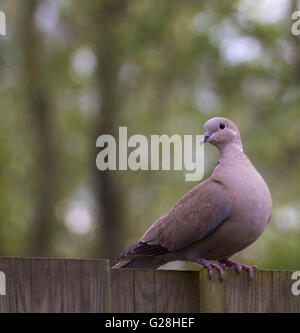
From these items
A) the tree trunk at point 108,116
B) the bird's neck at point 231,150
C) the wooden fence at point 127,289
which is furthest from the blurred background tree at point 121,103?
the wooden fence at point 127,289

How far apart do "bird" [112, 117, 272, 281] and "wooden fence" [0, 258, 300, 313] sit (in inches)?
26.5

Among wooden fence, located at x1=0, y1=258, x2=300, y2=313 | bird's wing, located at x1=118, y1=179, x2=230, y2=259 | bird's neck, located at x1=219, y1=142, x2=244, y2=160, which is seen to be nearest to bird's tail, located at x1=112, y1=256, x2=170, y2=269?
bird's wing, located at x1=118, y1=179, x2=230, y2=259

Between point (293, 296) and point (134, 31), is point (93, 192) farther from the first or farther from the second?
point (293, 296)

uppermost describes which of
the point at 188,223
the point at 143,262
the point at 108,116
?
the point at 108,116

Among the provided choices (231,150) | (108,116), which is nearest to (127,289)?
(231,150)

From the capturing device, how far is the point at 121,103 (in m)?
13.8

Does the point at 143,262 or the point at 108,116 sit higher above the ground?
the point at 108,116

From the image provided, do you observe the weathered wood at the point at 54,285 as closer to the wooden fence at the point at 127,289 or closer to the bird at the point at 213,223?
the wooden fence at the point at 127,289

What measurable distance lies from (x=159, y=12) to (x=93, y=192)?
10.8 feet

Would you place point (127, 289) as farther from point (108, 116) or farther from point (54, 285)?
point (108, 116)

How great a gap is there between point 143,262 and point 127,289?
1.11 meters

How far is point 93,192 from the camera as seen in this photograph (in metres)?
14.0

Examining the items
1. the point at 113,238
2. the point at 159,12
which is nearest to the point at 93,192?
the point at 113,238

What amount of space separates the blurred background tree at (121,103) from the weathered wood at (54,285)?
791cm
